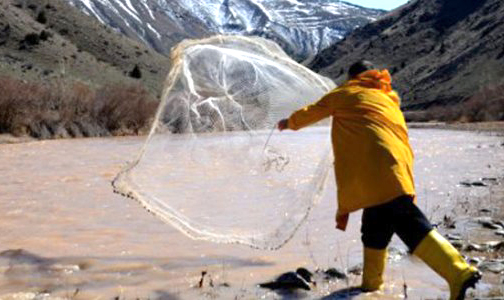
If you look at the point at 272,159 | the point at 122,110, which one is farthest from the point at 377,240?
the point at 122,110

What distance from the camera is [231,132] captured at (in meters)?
6.44

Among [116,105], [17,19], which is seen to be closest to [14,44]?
[17,19]

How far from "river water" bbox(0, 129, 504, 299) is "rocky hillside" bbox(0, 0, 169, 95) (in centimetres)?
3557

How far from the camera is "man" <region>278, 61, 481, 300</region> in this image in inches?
173

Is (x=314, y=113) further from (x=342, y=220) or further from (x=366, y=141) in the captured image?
(x=342, y=220)

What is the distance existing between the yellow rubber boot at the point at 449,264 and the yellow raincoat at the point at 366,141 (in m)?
0.38

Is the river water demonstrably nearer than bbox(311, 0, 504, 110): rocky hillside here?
Yes

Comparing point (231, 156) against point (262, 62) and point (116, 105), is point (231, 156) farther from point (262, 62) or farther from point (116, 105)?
point (116, 105)

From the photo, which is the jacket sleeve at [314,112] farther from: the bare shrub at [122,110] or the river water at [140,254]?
the bare shrub at [122,110]

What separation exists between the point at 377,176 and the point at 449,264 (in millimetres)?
753

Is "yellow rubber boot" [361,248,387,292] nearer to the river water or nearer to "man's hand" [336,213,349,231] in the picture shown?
the river water

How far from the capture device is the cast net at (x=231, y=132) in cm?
601

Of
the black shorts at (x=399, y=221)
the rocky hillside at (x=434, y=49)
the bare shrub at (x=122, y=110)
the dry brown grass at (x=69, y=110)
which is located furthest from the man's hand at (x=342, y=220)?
the rocky hillside at (x=434, y=49)

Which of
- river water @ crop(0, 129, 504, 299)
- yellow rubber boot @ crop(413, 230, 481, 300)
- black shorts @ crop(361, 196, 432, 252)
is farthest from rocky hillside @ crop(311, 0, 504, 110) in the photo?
yellow rubber boot @ crop(413, 230, 481, 300)
